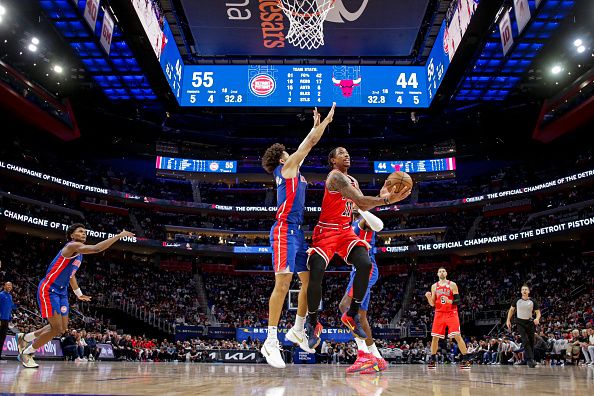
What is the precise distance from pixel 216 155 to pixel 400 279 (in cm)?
1692

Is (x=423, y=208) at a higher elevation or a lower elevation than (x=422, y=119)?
lower

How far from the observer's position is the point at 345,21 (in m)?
20.6

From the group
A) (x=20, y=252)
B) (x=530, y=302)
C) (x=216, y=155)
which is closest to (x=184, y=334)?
(x=20, y=252)

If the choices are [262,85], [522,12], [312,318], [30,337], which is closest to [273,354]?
[312,318]

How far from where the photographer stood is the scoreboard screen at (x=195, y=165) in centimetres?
3784

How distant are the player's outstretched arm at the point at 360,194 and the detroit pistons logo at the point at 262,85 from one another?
16510 millimetres

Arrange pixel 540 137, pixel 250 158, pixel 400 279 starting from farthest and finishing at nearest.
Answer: pixel 250 158 < pixel 400 279 < pixel 540 137

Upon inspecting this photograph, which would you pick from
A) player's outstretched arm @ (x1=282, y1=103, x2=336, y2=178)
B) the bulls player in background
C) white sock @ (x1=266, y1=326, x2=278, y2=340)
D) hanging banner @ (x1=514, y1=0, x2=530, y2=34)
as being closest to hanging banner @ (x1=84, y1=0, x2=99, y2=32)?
hanging banner @ (x1=514, y1=0, x2=530, y2=34)

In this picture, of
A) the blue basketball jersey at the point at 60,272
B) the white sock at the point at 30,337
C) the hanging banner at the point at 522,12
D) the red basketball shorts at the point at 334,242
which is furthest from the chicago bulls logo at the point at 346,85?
the red basketball shorts at the point at 334,242

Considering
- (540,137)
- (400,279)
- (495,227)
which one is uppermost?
(540,137)

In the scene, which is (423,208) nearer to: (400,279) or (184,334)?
(400,279)

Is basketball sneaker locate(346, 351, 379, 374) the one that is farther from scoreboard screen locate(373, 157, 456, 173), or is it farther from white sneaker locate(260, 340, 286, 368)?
scoreboard screen locate(373, 157, 456, 173)

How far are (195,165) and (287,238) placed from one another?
33.8 metres

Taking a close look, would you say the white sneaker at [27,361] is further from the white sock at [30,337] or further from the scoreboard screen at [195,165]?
the scoreboard screen at [195,165]
